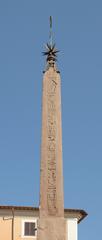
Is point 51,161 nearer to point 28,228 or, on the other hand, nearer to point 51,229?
point 51,229

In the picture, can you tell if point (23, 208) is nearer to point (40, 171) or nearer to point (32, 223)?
point (32, 223)

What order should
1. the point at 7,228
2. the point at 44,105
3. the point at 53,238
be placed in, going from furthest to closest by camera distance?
1. the point at 7,228
2. the point at 44,105
3. the point at 53,238

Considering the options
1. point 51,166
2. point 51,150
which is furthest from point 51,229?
point 51,150

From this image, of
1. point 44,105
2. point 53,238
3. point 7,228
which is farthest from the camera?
point 7,228

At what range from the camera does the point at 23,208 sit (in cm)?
2798

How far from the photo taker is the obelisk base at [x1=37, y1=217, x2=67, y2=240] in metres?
12.8

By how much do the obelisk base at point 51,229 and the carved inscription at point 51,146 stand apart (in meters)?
0.18

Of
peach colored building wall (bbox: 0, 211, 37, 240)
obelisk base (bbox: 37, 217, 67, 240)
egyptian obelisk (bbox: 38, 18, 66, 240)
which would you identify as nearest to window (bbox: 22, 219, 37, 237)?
peach colored building wall (bbox: 0, 211, 37, 240)

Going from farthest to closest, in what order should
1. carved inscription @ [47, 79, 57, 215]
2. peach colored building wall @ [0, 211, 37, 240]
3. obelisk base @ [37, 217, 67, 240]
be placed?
peach colored building wall @ [0, 211, 37, 240], carved inscription @ [47, 79, 57, 215], obelisk base @ [37, 217, 67, 240]

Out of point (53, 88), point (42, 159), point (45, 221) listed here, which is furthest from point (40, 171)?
point (53, 88)

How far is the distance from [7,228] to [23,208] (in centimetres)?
116

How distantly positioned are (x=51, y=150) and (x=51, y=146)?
3.5 inches

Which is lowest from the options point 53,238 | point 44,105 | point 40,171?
point 53,238

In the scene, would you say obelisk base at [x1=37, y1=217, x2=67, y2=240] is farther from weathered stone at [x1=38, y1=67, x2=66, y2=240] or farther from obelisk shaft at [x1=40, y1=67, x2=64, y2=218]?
obelisk shaft at [x1=40, y1=67, x2=64, y2=218]
